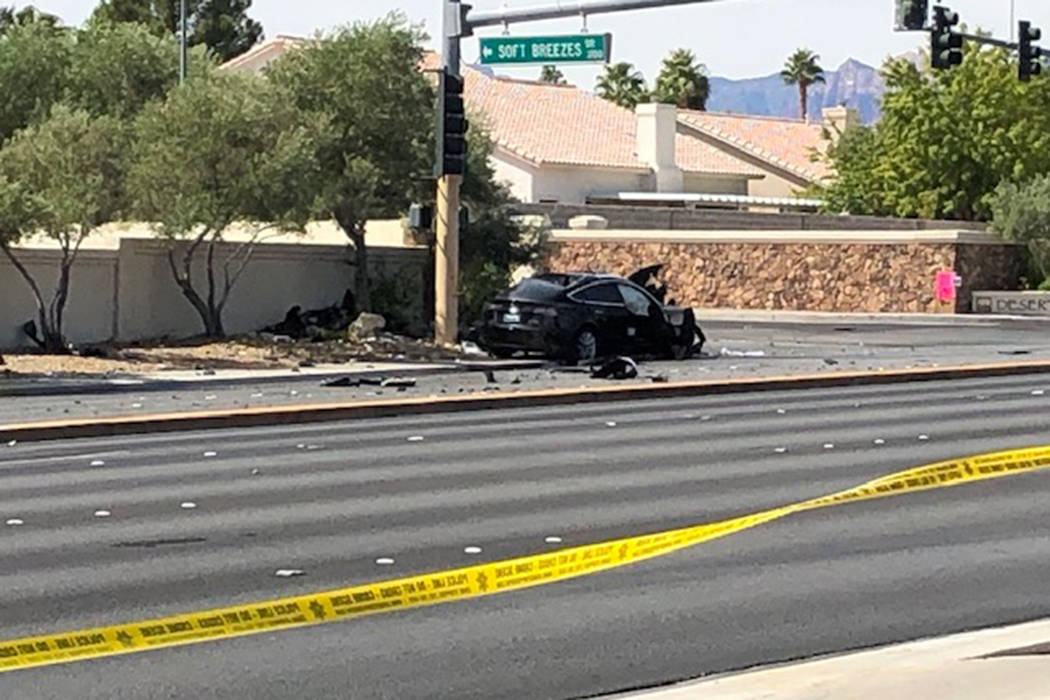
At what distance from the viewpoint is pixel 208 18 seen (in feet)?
310

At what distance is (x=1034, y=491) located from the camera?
1517 centimetres

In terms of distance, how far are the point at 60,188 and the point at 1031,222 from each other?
33745 millimetres

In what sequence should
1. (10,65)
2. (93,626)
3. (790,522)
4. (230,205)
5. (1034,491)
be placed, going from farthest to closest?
(10,65) → (230,205) → (1034,491) → (790,522) → (93,626)

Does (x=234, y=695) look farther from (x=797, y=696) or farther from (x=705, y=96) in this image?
(x=705, y=96)

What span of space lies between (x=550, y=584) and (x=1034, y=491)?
5.53 meters

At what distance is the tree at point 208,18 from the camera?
88.3 metres

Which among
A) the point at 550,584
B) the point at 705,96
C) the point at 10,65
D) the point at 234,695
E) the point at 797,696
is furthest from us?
the point at 705,96

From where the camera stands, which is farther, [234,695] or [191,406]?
[191,406]

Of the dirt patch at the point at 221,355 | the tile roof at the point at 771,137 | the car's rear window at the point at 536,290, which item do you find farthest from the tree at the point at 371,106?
the tile roof at the point at 771,137

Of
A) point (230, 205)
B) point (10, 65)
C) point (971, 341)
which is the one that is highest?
point (10, 65)

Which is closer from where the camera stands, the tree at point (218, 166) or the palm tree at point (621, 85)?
the tree at point (218, 166)

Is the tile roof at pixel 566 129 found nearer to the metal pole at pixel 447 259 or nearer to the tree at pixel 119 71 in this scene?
the tree at pixel 119 71

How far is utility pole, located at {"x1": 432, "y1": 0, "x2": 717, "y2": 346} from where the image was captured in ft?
102

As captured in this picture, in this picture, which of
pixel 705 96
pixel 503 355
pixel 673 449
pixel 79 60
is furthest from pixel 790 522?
pixel 705 96
